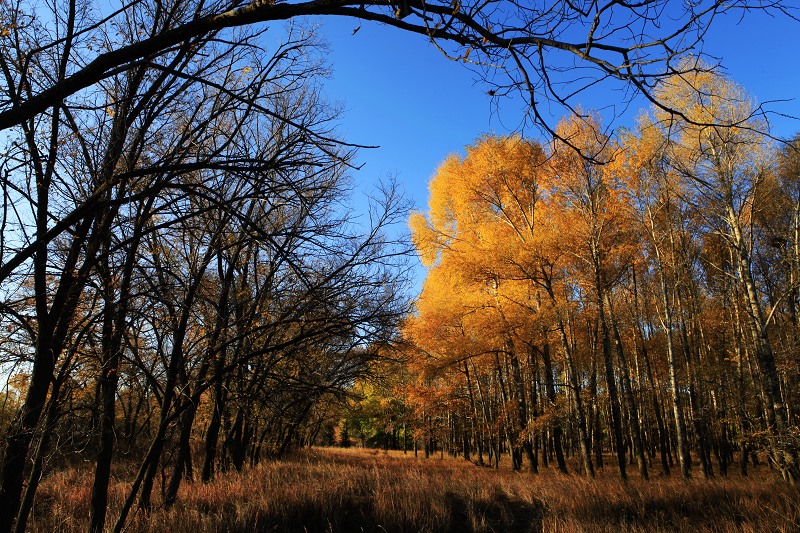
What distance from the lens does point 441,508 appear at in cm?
662

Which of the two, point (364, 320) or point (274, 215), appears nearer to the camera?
point (364, 320)

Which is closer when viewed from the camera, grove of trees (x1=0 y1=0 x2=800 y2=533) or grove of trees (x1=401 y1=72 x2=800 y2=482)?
grove of trees (x1=0 y1=0 x2=800 y2=533)

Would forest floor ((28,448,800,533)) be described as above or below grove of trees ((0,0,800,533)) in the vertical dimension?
below

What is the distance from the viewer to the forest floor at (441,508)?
5.45m

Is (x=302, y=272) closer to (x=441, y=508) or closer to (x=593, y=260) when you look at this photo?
(x=441, y=508)

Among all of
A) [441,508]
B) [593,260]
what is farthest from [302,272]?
[593,260]

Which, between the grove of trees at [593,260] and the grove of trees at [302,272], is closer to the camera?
the grove of trees at [302,272]

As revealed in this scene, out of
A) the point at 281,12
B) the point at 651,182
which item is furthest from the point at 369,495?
the point at 651,182

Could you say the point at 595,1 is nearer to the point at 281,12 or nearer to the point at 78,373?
the point at 281,12

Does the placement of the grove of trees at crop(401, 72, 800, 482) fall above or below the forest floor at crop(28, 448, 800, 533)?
above

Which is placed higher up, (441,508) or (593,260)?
(593,260)

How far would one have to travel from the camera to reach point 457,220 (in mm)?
16312

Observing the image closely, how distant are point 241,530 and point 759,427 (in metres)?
12.6

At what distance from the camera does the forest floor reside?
17.9 ft
